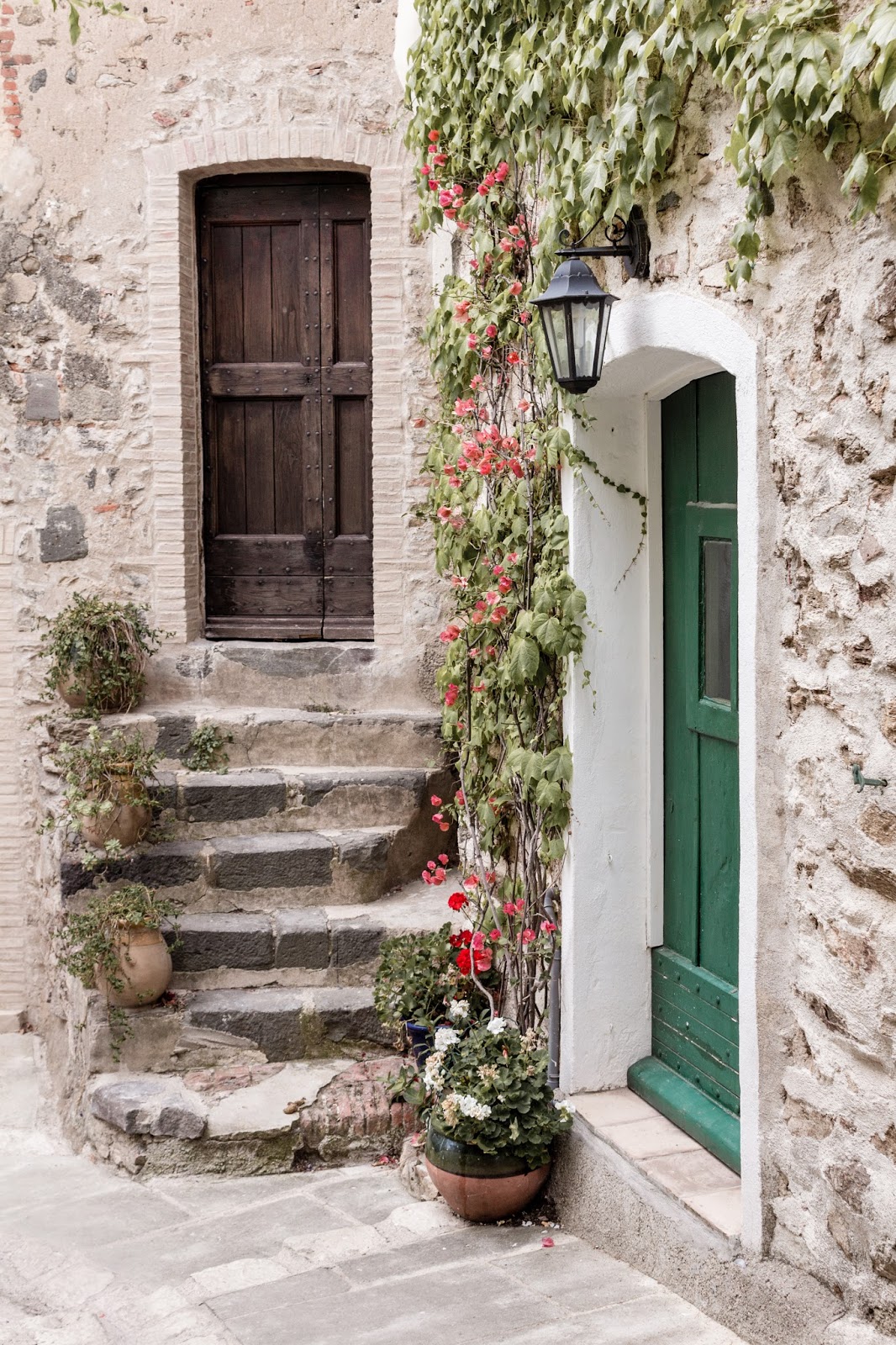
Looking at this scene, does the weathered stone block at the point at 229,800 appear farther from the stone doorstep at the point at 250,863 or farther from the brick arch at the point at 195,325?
the brick arch at the point at 195,325

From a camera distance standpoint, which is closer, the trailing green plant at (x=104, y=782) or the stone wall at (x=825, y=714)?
the stone wall at (x=825, y=714)

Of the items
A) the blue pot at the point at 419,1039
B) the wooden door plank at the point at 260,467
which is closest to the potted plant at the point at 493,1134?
the blue pot at the point at 419,1039

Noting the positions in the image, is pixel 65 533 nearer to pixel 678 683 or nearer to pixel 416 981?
pixel 416 981

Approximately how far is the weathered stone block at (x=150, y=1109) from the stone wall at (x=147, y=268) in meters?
1.71

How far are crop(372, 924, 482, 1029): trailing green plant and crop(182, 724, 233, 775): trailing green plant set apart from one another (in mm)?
1400

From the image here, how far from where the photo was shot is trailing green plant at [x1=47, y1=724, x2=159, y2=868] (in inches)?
218

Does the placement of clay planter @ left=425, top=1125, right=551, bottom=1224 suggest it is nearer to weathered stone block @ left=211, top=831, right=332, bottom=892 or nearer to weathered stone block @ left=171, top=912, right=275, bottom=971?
weathered stone block @ left=171, top=912, right=275, bottom=971

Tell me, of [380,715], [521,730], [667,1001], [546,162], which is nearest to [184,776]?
[380,715]

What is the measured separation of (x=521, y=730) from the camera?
4.57 m

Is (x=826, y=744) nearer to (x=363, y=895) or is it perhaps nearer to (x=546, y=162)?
(x=546, y=162)

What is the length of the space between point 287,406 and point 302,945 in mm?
2667

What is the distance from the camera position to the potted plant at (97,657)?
20.8 ft

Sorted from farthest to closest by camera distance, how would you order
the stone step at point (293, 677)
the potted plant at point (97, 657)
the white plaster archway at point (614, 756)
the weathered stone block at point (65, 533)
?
1. the weathered stone block at point (65, 533)
2. the stone step at point (293, 677)
3. the potted plant at point (97, 657)
4. the white plaster archway at point (614, 756)

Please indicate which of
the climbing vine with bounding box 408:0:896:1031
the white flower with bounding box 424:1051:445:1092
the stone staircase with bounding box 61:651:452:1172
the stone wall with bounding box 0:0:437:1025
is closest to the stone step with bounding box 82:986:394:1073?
the stone staircase with bounding box 61:651:452:1172
